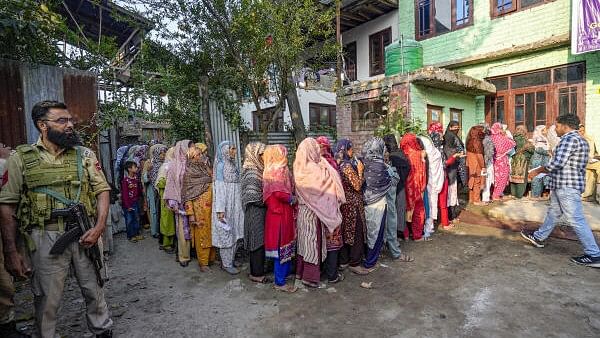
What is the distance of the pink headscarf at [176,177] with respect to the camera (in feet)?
14.1

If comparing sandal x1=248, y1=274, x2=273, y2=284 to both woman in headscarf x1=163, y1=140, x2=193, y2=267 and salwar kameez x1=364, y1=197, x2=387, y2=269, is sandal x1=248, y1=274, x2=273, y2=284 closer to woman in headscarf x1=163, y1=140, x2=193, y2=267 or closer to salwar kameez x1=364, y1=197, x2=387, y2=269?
woman in headscarf x1=163, y1=140, x2=193, y2=267

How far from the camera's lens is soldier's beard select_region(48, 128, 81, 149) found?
245 cm

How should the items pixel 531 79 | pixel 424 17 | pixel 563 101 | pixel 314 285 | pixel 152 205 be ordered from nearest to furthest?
pixel 314 285 < pixel 152 205 < pixel 563 101 < pixel 531 79 < pixel 424 17

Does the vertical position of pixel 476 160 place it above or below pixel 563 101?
below

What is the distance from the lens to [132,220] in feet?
19.0

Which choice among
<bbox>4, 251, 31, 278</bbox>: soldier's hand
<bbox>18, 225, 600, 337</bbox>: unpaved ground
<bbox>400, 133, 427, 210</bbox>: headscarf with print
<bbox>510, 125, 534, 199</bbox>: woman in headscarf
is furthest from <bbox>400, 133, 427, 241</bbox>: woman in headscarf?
<bbox>4, 251, 31, 278</bbox>: soldier's hand

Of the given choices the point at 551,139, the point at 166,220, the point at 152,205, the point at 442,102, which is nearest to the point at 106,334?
the point at 166,220

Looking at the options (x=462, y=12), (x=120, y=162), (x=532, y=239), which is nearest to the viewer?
(x=532, y=239)

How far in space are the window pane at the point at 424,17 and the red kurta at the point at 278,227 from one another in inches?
355

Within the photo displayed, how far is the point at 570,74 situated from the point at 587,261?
18.8 feet

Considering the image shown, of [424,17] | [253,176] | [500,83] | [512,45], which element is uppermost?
[424,17]

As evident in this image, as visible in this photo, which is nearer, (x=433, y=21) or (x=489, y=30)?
(x=489, y=30)

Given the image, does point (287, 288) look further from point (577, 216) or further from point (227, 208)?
point (577, 216)

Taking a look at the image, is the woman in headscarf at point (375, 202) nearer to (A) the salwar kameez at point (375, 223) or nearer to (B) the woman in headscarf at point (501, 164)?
(A) the salwar kameez at point (375, 223)
